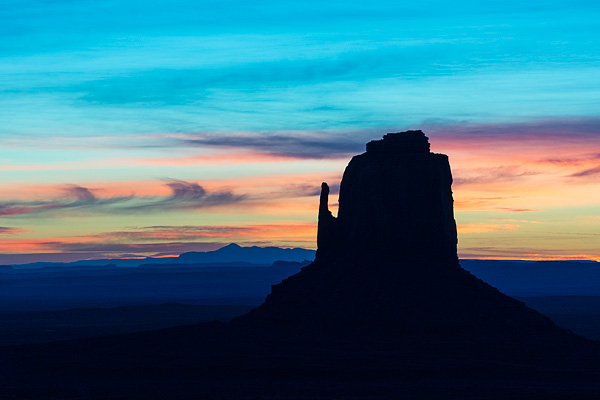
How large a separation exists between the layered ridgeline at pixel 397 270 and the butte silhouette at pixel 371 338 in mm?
121

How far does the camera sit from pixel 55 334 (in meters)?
137

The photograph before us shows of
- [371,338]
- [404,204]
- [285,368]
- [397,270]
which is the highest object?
[404,204]

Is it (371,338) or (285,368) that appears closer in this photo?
(285,368)

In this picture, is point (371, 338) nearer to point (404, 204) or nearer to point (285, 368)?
point (285, 368)

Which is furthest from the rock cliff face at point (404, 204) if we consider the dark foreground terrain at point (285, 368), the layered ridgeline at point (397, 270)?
the dark foreground terrain at point (285, 368)

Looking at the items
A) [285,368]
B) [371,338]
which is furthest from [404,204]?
[285,368]

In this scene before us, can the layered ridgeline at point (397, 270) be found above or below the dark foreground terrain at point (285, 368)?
above

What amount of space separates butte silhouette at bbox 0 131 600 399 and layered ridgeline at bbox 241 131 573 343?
121mm

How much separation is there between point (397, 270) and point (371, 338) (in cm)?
856

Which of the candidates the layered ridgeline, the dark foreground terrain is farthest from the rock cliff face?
the dark foreground terrain

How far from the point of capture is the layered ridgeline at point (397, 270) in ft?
307

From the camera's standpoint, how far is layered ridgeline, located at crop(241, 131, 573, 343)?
9344 cm

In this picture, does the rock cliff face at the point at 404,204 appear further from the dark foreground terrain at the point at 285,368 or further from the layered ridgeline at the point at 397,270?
the dark foreground terrain at the point at 285,368

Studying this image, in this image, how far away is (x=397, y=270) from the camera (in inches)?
3851
